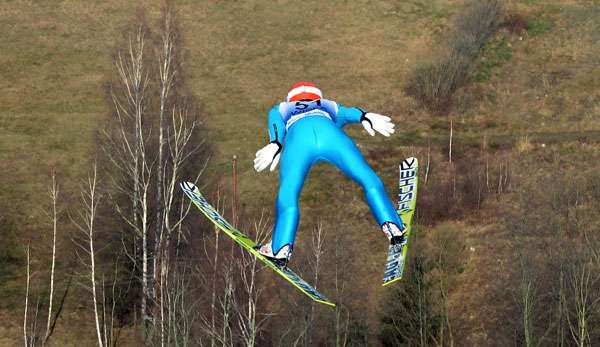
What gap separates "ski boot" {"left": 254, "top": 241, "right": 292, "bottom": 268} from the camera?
1638 cm

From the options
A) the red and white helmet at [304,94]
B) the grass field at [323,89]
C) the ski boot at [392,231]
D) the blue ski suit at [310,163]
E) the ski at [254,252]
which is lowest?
the grass field at [323,89]

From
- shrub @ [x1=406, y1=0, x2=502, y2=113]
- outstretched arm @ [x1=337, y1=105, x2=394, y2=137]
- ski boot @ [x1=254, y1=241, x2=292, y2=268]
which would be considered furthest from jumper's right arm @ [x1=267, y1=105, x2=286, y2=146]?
shrub @ [x1=406, y1=0, x2=502, y2=113]

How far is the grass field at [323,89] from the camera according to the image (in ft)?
140

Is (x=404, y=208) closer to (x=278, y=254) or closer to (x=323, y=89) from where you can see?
(x=278, y=254)

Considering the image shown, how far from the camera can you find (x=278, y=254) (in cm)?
1641

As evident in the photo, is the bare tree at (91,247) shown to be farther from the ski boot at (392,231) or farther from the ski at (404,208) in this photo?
the ski boot at (392,231)

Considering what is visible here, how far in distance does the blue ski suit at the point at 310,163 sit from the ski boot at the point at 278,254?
75 mm

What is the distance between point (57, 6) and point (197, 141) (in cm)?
1978

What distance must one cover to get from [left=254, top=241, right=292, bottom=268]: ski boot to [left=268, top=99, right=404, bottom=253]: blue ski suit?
7 cm

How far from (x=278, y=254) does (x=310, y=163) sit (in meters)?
1.59

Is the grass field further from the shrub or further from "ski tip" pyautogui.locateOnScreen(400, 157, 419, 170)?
"ski tip" pyautogui.locateOnScreen(400, 157, 419, 170)

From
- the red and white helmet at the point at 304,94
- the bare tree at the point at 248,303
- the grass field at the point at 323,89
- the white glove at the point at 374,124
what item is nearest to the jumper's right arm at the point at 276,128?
the red and white helmet at the point at 304,94

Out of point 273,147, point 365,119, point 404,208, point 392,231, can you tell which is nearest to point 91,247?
point 404,208

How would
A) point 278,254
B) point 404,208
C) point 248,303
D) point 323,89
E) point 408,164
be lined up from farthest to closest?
point 323,89
point 248,303
point 404,208
point 408,164
point 278,254
